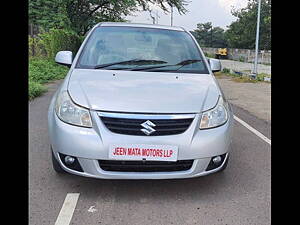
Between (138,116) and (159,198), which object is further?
(159,198)

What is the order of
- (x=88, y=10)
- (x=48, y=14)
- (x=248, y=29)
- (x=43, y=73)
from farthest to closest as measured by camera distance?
1. (x=248, y=29)
2. (x=88, y=10)
3. (x=48, y=14)
4. (x=43, y=73)

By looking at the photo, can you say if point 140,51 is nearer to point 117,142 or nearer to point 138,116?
point 138,116

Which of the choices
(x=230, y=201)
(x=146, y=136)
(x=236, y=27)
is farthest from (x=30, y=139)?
(x=236, y=27)

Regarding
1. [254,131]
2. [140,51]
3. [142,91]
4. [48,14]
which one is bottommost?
[254,131]

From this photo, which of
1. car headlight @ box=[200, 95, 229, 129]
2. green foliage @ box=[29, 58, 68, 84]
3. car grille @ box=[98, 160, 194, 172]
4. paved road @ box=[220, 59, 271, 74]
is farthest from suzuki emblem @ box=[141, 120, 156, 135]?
paved road @ box=[220, 59, 271, 74]

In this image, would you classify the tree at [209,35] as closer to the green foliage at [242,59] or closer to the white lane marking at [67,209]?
the green foliage at [242,59]

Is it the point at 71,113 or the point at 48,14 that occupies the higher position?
the point at 48,14

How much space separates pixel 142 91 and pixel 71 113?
0.66 metres

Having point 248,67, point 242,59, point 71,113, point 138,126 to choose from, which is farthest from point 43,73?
point 242,59

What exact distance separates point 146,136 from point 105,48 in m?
1.59

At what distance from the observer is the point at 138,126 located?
109 inches

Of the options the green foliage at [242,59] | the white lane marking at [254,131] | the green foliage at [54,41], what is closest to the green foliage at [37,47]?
the green foliage at [54,41]

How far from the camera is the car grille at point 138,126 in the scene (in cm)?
277
